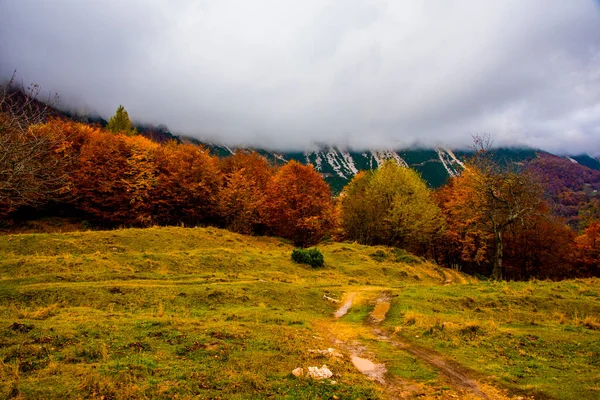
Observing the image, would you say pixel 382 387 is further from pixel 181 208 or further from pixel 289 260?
pixel 181 208

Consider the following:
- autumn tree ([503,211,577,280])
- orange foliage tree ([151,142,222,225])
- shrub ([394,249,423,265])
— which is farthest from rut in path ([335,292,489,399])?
autumn tree ([503,211,577,280])

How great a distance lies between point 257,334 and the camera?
41.4 ft

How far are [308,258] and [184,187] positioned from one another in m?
32.5

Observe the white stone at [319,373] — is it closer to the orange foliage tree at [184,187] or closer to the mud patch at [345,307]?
the mud patch at [345,307]

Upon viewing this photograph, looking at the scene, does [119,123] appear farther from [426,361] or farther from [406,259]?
[426,361]

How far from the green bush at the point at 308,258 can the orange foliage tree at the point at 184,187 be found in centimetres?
2869

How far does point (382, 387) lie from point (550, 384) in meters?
4.57

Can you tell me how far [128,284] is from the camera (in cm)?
1978

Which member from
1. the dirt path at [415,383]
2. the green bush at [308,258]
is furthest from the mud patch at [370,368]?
the green bush at [308,258]

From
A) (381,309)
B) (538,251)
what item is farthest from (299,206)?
(538,251)

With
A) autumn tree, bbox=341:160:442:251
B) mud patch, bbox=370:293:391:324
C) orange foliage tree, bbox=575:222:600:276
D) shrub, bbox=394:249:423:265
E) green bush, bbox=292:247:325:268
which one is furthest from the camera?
orange foliage tree, bbox=575:222:600:276

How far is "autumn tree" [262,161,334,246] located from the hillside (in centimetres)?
2678

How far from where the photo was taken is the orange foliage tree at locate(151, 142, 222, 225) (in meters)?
57.1

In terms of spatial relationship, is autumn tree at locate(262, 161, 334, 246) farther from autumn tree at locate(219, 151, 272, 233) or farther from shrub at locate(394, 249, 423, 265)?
shrub at locate(394, 249, 423, 265)
